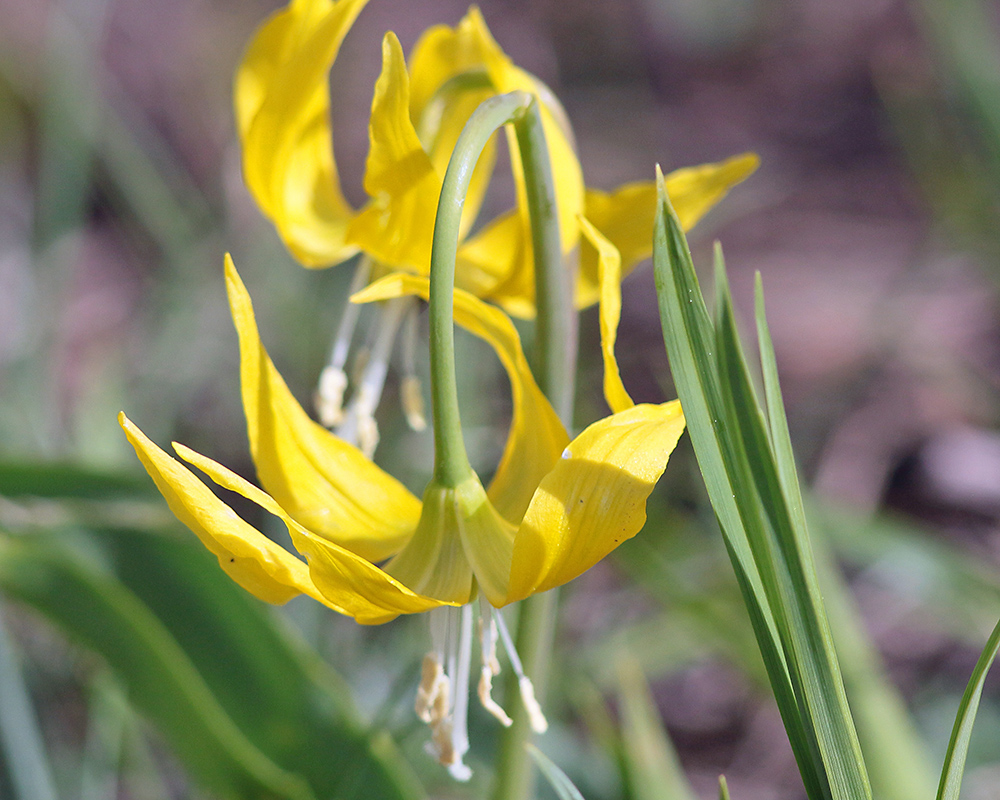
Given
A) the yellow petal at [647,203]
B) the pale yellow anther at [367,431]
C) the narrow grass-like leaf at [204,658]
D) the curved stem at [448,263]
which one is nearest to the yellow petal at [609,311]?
the curved stem at [448,263]

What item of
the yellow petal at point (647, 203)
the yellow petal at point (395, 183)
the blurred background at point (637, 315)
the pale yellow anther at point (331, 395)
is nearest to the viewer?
the yellow petal at point (395, 183)

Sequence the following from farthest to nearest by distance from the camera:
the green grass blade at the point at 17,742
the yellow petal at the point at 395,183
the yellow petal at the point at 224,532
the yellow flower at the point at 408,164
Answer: the green grass blade at the point at 17,742 → the yellow flower at the point at 408,164 → the yellow petal at the point at 395,183 → the yellow petal at the point at 224,532

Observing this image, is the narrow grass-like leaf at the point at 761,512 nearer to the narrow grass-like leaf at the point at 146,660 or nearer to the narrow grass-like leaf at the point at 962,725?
the narrow grass-like leaf at the point at 962,725

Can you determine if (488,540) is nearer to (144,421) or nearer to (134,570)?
(134,570)

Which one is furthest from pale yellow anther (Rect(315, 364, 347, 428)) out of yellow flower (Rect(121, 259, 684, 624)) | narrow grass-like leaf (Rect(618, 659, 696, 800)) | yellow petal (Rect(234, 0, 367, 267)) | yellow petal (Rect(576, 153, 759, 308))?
narrow grass-like leaf (Rect(618, 659, 696, 800))

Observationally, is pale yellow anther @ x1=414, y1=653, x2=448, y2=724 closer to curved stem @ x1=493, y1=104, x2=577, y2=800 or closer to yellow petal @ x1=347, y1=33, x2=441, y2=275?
curved stem @ x1=493, y1=104, x2=577, y2=800
